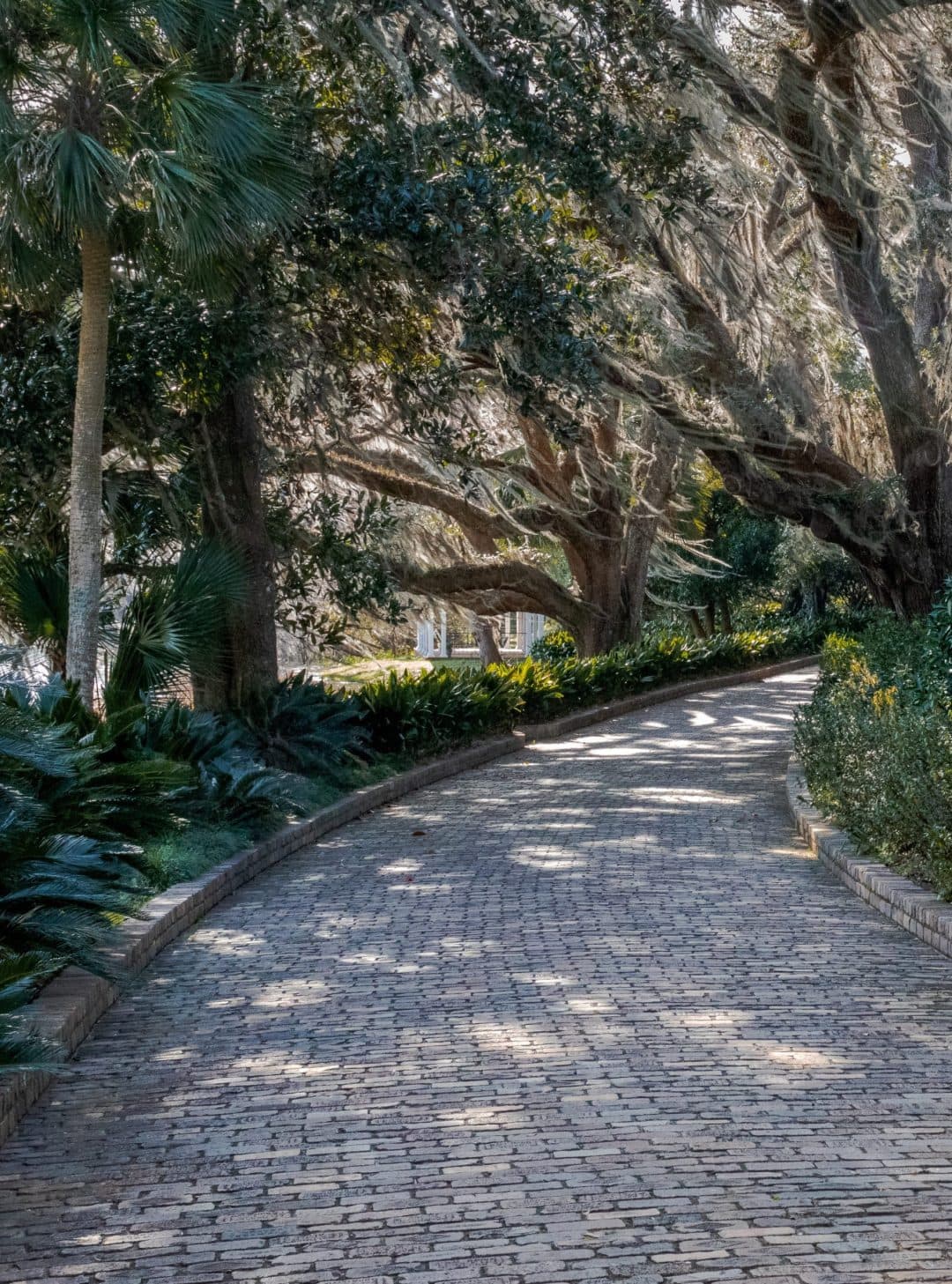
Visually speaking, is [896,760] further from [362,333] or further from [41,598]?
[41,598]

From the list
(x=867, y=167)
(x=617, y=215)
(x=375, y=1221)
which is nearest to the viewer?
(x=375, y=1221)

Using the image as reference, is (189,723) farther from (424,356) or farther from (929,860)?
(929,860)

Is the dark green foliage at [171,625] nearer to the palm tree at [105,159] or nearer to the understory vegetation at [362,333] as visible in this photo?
the understory vegetation at [362,333]

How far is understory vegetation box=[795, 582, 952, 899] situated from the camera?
8391 millimetres

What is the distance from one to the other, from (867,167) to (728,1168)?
13.0 metres

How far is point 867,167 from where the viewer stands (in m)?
15.0

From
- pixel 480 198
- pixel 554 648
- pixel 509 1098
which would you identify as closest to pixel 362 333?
pixel 480 198

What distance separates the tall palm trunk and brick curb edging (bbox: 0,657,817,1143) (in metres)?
1.96

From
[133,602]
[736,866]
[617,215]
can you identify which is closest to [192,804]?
[133,602]

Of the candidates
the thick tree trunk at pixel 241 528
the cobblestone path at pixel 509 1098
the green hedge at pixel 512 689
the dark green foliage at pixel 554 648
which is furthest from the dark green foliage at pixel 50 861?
the dark green foliage at pixel 554 648

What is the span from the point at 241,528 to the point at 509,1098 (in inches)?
359

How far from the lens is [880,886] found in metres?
8.43

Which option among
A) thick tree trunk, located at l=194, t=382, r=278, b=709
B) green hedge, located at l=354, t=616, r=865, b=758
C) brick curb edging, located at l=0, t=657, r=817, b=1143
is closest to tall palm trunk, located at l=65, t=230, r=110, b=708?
brick curb edging, located at l=0, t=657, r=817, b=1143

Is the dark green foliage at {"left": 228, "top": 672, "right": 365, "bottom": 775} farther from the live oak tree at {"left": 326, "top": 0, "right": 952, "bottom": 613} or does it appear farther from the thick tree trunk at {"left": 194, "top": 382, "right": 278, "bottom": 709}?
the live oak tree at {"left": 326, "top": 0, "right": 952, "bottom": 613}
